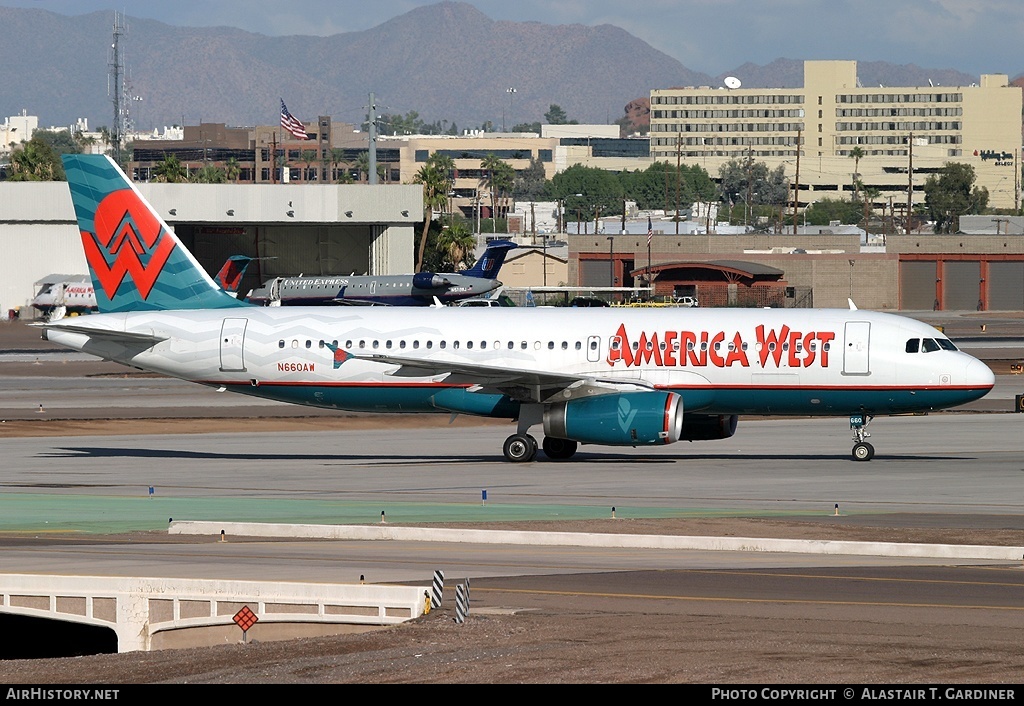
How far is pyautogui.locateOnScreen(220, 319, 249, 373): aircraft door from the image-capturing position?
40781 millimetres

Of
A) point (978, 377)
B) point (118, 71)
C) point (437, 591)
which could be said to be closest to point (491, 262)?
point (978, 377)

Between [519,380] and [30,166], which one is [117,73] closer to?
[30,166]

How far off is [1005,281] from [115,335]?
377 feet

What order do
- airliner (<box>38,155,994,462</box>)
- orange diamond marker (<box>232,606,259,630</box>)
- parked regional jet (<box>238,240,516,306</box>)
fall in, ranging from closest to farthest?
orange diamond marker (<box>232,606,259,630</box>) → airliner (<box>38,155,994,462</box>) → parked regional jet (<box>238,240,516,306</box>)

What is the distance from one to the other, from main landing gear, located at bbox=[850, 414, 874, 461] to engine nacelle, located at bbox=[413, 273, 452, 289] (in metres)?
59.3

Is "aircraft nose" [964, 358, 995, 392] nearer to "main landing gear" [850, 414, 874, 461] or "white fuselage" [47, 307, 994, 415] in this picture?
"white fuselage" [47, 307, 994, 415]

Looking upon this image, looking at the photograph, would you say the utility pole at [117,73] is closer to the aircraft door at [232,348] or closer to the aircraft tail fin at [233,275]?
the aircraft tail fin at [233,275]

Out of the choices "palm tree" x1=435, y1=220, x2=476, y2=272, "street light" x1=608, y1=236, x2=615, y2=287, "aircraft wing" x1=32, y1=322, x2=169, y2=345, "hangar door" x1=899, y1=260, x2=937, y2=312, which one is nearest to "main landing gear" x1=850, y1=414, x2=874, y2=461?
"aircraft wing" x1=32, y1=322, x2=169, y2=345

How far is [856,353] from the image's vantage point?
3841 centimetres

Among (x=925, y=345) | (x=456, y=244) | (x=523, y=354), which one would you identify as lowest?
(x=523, y=354)

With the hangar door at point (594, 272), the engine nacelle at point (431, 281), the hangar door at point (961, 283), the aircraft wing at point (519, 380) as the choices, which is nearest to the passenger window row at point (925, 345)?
the aircraft wing at point (519, 380)

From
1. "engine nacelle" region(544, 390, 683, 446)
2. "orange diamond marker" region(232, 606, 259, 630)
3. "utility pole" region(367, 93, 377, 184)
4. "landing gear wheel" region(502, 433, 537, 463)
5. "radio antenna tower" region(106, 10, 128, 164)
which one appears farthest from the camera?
"radio antenna tower" region(106, 10, 128, 164)

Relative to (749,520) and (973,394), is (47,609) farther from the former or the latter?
(973,394)

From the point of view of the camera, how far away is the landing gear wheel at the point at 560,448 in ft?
132
